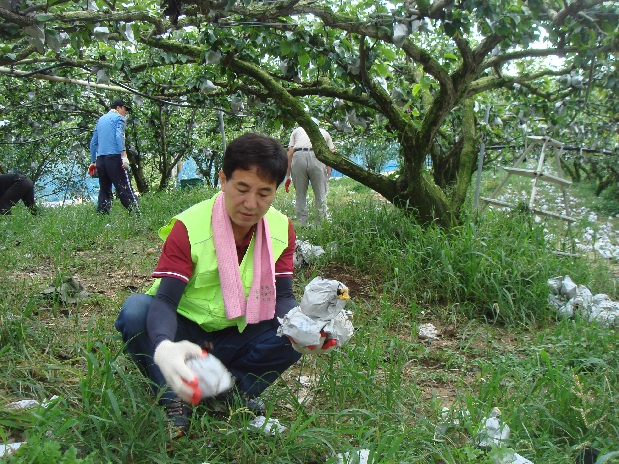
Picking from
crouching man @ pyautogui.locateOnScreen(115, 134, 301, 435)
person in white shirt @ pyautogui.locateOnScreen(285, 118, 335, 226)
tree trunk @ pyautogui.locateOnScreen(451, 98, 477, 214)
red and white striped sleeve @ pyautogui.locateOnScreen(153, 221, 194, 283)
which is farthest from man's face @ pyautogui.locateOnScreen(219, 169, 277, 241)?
person in white shirt @ pyautogui.locateOnScreen(285, 118, 335, 226)

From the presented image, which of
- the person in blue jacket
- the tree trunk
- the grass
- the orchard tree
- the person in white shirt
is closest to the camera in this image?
the grass

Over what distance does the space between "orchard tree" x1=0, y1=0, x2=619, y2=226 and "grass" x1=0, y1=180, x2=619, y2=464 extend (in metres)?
0.66

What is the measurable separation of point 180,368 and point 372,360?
103 cm

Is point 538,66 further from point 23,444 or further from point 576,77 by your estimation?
point 23,444

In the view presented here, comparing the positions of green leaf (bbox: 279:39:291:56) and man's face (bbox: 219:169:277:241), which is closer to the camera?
man's face (bbox: 219:169:277:241)

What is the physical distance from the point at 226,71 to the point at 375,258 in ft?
6.54

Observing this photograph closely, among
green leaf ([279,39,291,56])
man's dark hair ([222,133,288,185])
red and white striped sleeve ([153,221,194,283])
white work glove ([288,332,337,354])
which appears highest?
green leaf ([279,39,291,56])

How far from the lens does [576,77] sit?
4.42 metres

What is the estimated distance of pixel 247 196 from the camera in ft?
5.93

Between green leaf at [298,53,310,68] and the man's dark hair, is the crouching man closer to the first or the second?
the man's dark hair

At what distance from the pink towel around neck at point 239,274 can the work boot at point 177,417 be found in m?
0.33

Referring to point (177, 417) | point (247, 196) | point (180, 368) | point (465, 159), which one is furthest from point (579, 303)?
point (180, 368)

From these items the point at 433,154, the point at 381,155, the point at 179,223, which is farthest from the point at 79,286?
the point at 381,155

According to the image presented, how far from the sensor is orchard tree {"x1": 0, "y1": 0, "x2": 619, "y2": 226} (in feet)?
9.62
